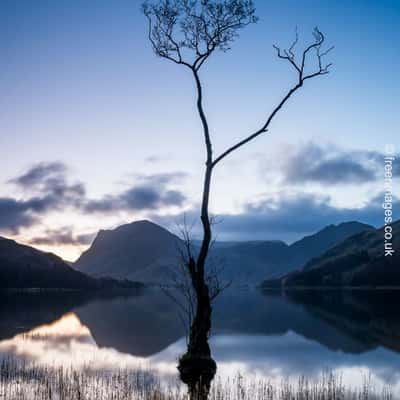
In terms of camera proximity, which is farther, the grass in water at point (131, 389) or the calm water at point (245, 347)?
the calm water at point (245, 347)

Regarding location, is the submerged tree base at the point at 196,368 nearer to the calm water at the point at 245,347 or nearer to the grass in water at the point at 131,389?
the grass in water at the point at 131,389

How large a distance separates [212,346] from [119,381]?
1674 centimetres

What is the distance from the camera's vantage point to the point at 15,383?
762 inches

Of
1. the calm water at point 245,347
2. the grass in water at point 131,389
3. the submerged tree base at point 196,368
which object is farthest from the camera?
the calm water at point 245,347

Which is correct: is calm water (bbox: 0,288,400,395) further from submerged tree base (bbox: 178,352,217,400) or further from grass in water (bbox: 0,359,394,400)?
grass in water (bbox: 0,359,394,400)

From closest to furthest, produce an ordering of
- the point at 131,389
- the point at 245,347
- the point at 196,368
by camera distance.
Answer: the point at 131,389 → the point at 196,368 → the point at 245,347

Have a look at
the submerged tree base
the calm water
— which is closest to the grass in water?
the submerged tree base

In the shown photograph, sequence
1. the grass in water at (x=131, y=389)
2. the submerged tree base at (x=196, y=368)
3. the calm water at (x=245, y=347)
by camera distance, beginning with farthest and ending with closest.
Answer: the calm water at (x=245, y=347)
the submerged tree base at (x=196, y=368)
the grass in water at (x=131, y=389)

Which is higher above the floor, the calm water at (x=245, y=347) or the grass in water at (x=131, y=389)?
the grass in water at (x=131, y=389)

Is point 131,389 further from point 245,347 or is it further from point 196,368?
point 245,347

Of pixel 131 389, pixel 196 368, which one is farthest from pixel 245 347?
pixel 131 389

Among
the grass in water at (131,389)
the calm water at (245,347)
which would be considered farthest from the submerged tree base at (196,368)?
the calm water at (245,347)

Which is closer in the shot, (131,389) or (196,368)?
(131,389)

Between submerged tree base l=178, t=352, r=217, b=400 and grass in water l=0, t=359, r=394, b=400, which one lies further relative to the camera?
submerged tree base l=178, t=352, r=217, b=400
